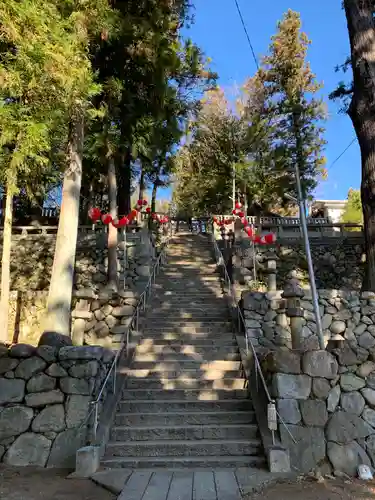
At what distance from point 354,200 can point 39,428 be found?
1016 inches

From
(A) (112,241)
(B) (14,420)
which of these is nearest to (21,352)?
(B) (14,420)

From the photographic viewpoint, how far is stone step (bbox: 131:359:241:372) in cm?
652

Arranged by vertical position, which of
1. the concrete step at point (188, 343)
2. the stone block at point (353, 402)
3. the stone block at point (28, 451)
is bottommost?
the stone block at point (28, 451)

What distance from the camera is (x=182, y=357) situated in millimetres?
6938

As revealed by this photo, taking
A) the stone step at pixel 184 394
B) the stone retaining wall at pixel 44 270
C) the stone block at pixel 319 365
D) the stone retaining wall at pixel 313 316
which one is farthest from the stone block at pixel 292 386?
the stone retaining wall at pixel 44 270

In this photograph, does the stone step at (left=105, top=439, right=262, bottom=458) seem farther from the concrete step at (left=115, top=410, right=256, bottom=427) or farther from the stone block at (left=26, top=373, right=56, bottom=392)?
the stone block at (left=26, top=373, right=56, bottom=392)

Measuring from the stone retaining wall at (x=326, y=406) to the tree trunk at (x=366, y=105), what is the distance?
14.9 ft

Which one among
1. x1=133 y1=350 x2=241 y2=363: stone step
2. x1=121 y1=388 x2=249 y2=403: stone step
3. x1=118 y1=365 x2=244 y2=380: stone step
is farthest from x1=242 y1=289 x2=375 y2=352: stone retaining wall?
x1=121 y1=388 x2=249 y2=403: stone step

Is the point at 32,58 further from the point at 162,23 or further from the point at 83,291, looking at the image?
the point at 162,23

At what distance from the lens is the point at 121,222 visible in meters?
11.1

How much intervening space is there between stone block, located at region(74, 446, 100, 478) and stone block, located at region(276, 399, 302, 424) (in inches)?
84.1

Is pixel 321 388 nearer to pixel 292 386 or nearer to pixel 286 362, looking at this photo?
pixel 292 386

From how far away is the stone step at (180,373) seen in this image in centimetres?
629

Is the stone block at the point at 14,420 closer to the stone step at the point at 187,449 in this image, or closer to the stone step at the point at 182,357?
the stone step at the point at 187,449
